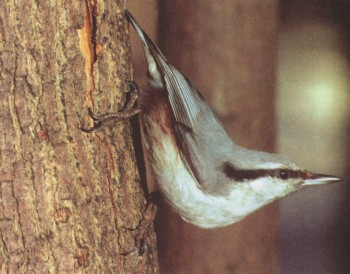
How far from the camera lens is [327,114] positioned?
10.2 feet

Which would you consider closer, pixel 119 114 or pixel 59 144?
pixel 59 144

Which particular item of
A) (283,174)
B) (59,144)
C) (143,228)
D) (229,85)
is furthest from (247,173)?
(229,85)

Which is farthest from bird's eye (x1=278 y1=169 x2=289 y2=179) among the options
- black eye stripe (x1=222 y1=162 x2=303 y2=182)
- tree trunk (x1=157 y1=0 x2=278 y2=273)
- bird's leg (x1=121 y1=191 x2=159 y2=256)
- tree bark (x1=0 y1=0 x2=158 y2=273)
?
tree trunk (x1=157 y1=0 x2=278 y2=273)

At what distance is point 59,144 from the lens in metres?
1.22

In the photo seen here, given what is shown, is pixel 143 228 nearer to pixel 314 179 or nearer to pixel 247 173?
pixel 247 173

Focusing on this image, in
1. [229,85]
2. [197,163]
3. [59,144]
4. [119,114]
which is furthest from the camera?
[229,85]

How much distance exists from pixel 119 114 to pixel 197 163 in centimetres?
26

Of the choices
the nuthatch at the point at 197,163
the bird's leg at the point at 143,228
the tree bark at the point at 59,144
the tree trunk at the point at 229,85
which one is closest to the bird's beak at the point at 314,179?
the nuthatch at the point at 197,163

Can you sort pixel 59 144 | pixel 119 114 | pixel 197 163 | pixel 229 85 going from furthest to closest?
pixel 229 85
pixel 197 163
pixel 119 114
pixel 59 144

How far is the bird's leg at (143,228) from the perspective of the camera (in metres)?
1.38

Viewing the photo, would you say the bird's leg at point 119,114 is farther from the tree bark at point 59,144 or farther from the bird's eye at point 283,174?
the bird's eye at point 283,174

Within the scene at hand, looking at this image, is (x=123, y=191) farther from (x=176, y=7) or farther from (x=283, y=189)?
(x=176, y=7)

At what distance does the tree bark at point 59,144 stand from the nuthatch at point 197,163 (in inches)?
7.7

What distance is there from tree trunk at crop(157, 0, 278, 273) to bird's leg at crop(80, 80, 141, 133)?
0.94 metres
